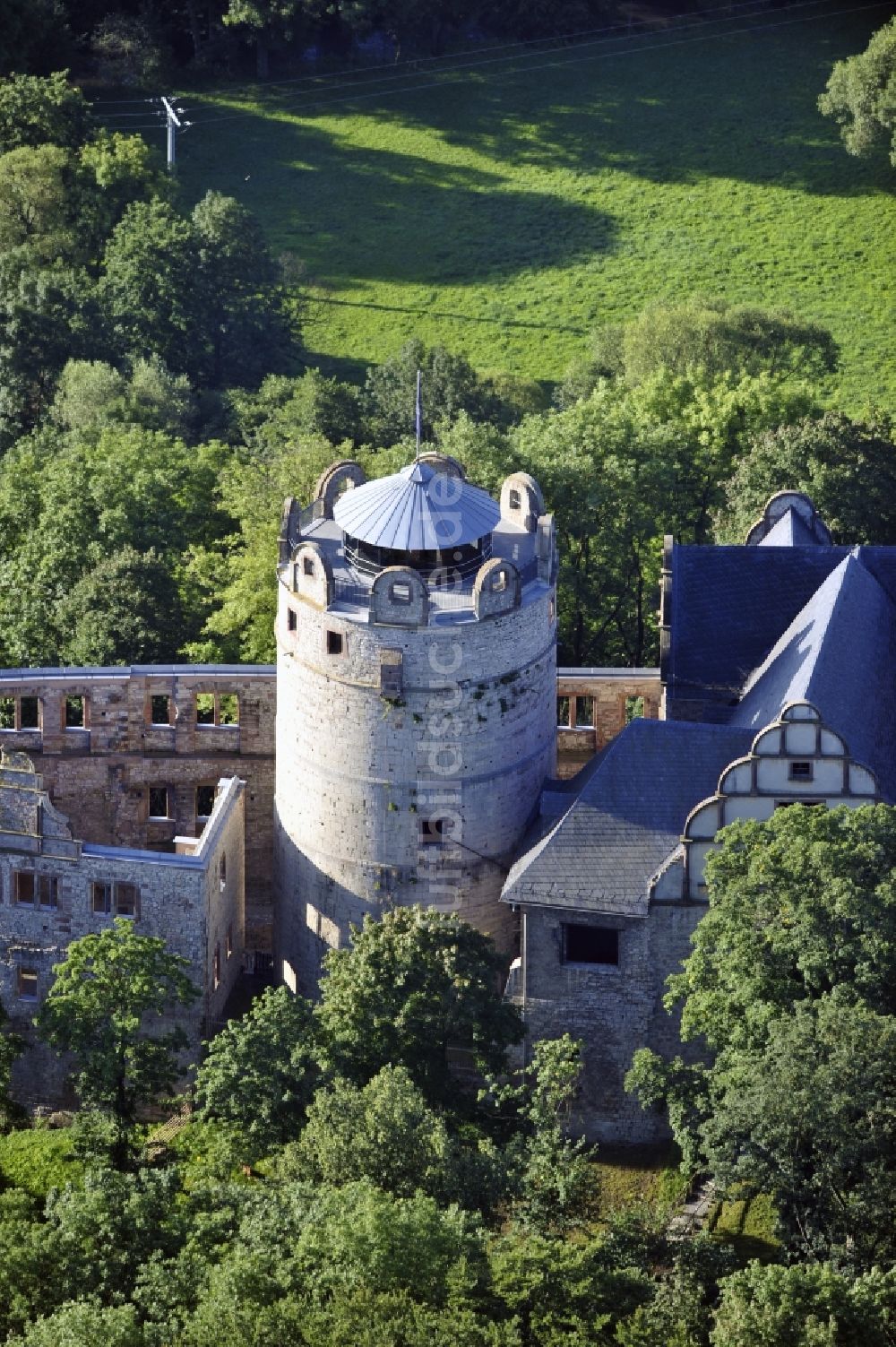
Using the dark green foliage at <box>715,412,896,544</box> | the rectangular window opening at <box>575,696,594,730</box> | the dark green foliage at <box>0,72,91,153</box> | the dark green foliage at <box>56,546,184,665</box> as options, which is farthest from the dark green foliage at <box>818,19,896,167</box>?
the rectangular window opening at <box>575,696,594,730</box>

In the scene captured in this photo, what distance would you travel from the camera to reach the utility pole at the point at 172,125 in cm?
18400

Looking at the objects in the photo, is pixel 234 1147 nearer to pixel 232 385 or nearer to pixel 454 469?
pixel 454 469

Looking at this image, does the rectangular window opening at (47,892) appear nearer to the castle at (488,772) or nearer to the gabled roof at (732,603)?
the castle at (488,772)

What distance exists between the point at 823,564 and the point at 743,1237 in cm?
2541

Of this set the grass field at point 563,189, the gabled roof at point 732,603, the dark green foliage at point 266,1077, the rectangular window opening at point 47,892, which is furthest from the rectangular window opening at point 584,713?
the grass field at point 563,189

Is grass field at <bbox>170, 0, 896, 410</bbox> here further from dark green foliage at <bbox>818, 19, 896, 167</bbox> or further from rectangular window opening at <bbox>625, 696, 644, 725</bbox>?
rectangular window opening at <bbox>625, 696, 644, 725</bbox>

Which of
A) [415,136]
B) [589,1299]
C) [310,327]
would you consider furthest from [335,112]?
[589,1299]

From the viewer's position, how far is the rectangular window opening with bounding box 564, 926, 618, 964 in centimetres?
9331

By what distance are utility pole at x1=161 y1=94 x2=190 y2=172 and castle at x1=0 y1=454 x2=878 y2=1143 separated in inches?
3350

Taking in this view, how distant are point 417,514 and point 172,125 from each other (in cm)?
9595

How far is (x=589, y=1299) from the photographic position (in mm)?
81250

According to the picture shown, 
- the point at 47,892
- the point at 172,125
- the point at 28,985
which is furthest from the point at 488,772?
the point at 172,125

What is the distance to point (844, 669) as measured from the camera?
314 feet

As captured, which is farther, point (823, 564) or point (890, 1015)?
point (823, 564)
